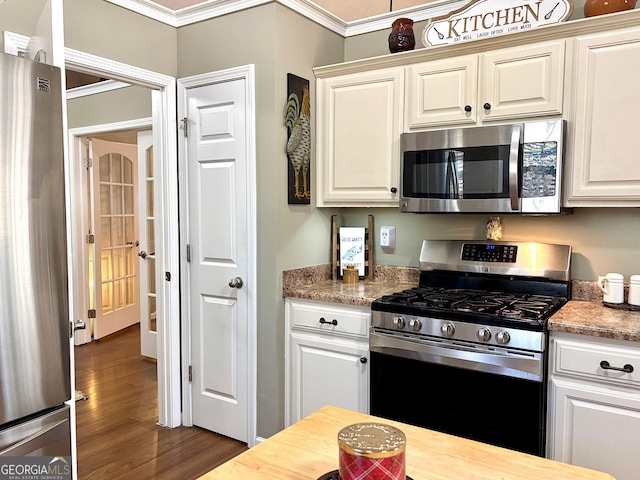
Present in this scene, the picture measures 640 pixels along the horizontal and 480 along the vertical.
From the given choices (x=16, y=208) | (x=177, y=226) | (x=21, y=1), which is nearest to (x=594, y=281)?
(x=177, y=226)

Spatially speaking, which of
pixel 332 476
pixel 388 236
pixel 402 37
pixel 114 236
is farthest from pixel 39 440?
pixel 114 236

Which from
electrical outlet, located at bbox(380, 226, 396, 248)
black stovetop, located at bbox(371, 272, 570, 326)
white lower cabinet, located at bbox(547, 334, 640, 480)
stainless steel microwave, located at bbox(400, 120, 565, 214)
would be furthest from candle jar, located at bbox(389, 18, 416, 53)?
white lower cabinet, located at bbox(547, 334, 640, 480)

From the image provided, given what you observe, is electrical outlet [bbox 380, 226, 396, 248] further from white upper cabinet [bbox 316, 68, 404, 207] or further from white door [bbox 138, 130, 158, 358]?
white door [bbox 138, 130, 158, 358]

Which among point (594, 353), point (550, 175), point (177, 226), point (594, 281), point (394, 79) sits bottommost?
point (594, 353)

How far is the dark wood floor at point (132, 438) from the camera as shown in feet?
8.72

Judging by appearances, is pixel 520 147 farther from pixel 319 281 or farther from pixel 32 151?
pixel 32 151

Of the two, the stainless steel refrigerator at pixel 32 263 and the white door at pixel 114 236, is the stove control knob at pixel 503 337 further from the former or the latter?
the white door at pixel 114 236

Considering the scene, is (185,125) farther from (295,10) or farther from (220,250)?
(295,10)

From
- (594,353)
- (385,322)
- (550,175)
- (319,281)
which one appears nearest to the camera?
(594,353)

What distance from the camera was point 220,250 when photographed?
9.66 feet

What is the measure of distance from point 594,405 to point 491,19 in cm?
179

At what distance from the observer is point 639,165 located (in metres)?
2.15

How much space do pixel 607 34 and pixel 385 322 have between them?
1573 millimetres

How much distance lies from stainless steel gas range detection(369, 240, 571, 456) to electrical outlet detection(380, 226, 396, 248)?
17.4 inches
